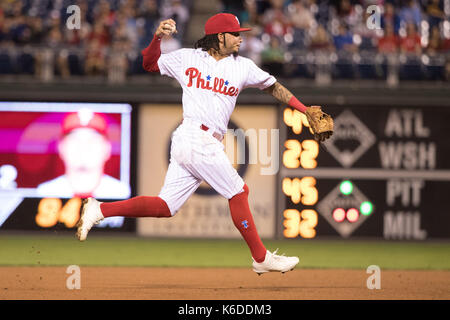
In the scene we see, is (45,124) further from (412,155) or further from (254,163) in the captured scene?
(412,155)

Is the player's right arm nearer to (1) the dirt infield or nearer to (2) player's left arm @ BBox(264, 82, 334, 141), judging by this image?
(2) player's left arm @ BBox(264, 82, 334, 141)

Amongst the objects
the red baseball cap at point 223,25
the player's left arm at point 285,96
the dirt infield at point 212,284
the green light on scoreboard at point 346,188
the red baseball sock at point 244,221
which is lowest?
the dirt infield at point 212,284

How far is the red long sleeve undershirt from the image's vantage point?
6.31 metres

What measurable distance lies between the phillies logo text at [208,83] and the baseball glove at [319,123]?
644 millimetres

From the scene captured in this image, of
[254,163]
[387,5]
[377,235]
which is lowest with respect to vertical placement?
[377,235]

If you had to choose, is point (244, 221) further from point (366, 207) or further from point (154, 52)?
point (366, 207)

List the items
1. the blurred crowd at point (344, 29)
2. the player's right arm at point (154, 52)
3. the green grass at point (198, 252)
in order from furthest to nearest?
the blurred crowd at point (344, 29) → the green grass at point (198, 252) → the player's right arm at point (154, 52)

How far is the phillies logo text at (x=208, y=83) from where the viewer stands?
6.28m

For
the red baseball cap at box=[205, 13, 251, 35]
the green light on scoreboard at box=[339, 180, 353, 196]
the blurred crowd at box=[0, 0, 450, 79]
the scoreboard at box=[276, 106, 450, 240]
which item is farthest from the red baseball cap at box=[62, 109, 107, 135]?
the red baseball cap at box=[205, 13, 251, 35]

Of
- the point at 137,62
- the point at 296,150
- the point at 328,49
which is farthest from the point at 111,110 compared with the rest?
the point at 328,49

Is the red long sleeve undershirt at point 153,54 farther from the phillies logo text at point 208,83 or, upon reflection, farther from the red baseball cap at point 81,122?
the red baseball cap at point 81,122

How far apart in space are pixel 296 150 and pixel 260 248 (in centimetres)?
490

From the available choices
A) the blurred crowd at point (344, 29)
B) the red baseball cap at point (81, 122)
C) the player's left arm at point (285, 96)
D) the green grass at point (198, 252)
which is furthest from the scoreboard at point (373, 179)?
the player's left arm at point (285, 96)

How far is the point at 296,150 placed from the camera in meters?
11.2
